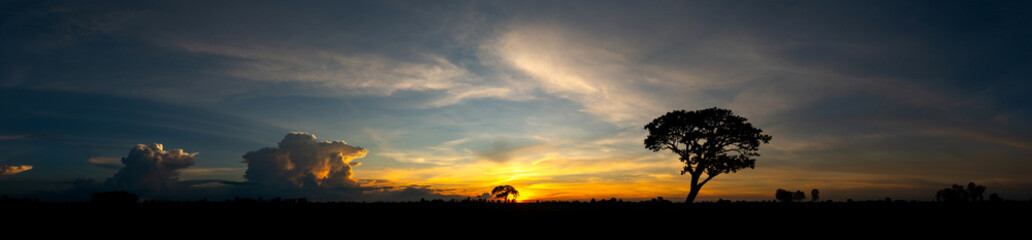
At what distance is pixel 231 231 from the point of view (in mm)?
13750

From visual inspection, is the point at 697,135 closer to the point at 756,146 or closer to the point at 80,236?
the point at 756,146

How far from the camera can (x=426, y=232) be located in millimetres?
13984

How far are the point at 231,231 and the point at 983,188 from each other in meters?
188

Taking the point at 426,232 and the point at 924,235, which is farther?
the point at 426,232

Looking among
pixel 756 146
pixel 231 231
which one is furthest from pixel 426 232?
pixel 756 146

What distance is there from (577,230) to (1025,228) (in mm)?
14098

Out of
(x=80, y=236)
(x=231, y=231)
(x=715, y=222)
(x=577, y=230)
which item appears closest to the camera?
(x=80, y=236)

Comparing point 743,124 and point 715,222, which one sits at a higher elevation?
point 743,124

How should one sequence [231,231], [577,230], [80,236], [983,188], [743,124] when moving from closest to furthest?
[80,236] < [231,231] < [577,230] < [743,124] < [983,188]

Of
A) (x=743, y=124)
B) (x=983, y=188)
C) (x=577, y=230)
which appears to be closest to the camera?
(x=577, y=230)

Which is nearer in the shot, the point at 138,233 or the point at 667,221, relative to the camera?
the point at 138,233

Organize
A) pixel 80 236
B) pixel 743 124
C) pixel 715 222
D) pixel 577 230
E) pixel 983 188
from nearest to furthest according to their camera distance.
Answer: pixel 80 236 < pixel 577 230 < pixel 715 222 < pixel 743 124 < pixel 983 188

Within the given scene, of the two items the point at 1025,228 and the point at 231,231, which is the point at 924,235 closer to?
the point at 1025,228

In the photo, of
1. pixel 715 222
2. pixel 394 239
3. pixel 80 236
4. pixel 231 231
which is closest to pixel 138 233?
pixel 80 236
